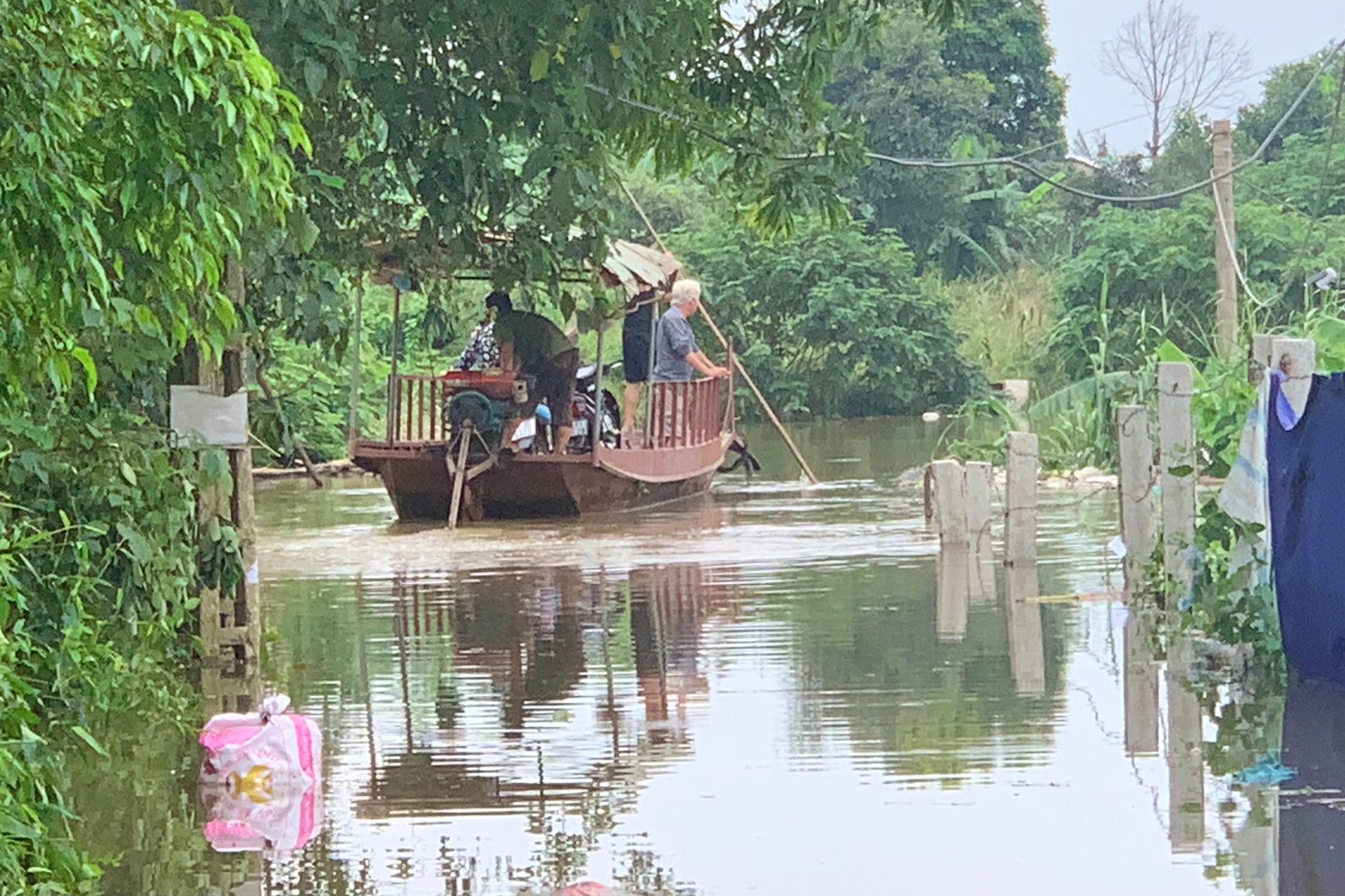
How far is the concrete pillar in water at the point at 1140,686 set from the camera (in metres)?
8.59

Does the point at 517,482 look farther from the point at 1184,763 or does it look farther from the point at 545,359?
the point at 1184,763

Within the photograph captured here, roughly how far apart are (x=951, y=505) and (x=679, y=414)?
240 inches

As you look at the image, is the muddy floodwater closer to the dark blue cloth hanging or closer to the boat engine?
the dark blue cloth hanging

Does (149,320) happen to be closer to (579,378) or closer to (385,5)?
(385,5)

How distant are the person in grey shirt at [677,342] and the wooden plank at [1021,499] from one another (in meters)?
6.53

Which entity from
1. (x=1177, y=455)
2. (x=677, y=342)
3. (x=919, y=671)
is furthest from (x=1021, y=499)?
(x=677, y=342)

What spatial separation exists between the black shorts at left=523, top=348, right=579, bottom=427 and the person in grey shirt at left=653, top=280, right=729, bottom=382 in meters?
1.34

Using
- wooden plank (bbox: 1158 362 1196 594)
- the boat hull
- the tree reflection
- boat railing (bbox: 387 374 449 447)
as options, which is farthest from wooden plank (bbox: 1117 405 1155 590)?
boat railing (bbox: 387 374 449 447)

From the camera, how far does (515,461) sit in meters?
19.2

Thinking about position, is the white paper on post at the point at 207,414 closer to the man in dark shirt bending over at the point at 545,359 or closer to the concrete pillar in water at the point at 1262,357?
the concrete pillar in water at the point at 1262,357

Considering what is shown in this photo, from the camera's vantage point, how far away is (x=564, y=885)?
6605 mm

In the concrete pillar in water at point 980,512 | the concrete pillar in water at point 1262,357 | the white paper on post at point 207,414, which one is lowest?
the concrete pillar in water at point 980,512

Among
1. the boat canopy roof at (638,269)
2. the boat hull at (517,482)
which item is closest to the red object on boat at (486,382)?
the boat hull at (517,482)

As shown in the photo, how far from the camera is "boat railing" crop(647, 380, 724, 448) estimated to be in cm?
2089
